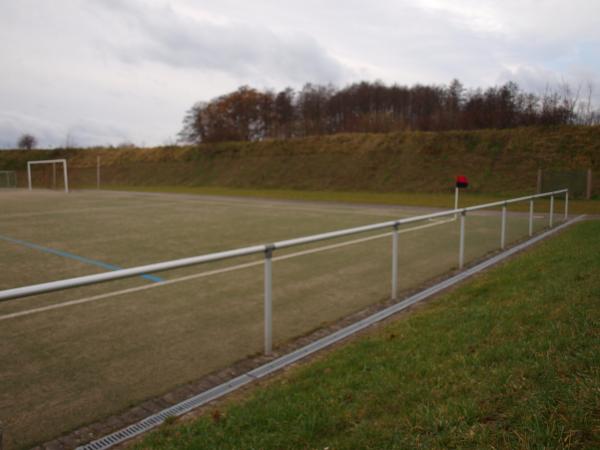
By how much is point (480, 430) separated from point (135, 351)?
11.4 ft

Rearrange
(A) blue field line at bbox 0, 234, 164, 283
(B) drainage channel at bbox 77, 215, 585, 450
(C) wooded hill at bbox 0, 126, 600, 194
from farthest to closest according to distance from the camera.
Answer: (C) wooded hill at bbox 0, 126, 600, 194 → (A) blue field line at bbox 0, 234, 164, 283 → (B) drainage channel at bbox 77, 215, 585, 450

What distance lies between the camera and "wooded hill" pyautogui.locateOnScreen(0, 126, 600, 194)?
3333cm

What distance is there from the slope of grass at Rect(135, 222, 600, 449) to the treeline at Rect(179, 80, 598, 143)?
44.6 metres

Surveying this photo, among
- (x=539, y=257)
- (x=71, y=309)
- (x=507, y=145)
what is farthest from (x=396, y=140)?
(x=71, y=309)

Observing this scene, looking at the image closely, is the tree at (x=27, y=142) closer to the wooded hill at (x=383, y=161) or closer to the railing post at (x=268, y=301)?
the wooded hill at (x=383, y=161)

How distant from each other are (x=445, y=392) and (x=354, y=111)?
249 ft

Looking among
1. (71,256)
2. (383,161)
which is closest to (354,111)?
(383,161)

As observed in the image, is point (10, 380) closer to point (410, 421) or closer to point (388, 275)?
point (410, 421)

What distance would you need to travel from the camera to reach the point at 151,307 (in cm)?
625

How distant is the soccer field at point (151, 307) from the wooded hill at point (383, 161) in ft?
72.0

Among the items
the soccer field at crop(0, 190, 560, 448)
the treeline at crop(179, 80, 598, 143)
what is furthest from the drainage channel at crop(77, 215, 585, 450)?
the treeline at crop(179, 80, 598, 143)

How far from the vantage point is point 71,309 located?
6.13 m

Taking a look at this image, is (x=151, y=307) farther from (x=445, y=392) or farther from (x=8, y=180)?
(x=8, y=180)

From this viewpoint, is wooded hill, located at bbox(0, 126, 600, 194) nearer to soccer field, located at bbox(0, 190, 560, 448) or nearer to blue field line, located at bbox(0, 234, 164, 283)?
soccer field, located at bbox(0, 190, 560, 448)
